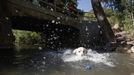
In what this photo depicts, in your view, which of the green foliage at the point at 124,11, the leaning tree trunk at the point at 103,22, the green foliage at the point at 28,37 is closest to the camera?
the leaning tree trunk at the point at 103,22

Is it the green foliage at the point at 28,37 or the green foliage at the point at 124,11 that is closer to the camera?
the green foliage at the point at 28,37

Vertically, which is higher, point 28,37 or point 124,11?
point 124,11

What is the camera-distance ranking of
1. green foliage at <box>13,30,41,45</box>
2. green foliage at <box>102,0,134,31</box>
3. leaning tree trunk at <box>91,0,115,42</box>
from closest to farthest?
leaning tree trunk at <box>91,0,115,42</box>, green foliage at <box>13,30,41,45</box>, green foliage at <box>102,0,134,31</box>

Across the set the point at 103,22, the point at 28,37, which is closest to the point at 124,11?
the point at 28,37

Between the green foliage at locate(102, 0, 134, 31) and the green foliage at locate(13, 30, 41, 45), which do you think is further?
the green foliage at locate(102, 0, 134, 31)

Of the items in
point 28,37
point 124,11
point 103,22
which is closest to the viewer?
point 103,22

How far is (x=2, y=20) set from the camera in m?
14.7

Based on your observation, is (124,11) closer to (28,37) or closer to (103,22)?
(28,37)

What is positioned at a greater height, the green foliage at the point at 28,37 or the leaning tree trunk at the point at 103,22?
the leaning tree trunk at the point at 103,22

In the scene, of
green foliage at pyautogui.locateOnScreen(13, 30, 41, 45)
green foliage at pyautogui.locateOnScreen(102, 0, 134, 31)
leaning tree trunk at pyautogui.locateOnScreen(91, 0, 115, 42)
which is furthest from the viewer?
green foliage at pyautogui.locateOnScreen(102, 0, 134, 31)

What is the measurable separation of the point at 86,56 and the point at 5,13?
489 centimetres

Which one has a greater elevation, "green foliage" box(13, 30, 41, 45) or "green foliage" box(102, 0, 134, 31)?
"green foliage" box(102, 0, 134, 31)

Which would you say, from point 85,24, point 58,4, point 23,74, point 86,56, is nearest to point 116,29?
point 85,24

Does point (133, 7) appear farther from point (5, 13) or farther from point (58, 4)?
point (5, 13)
